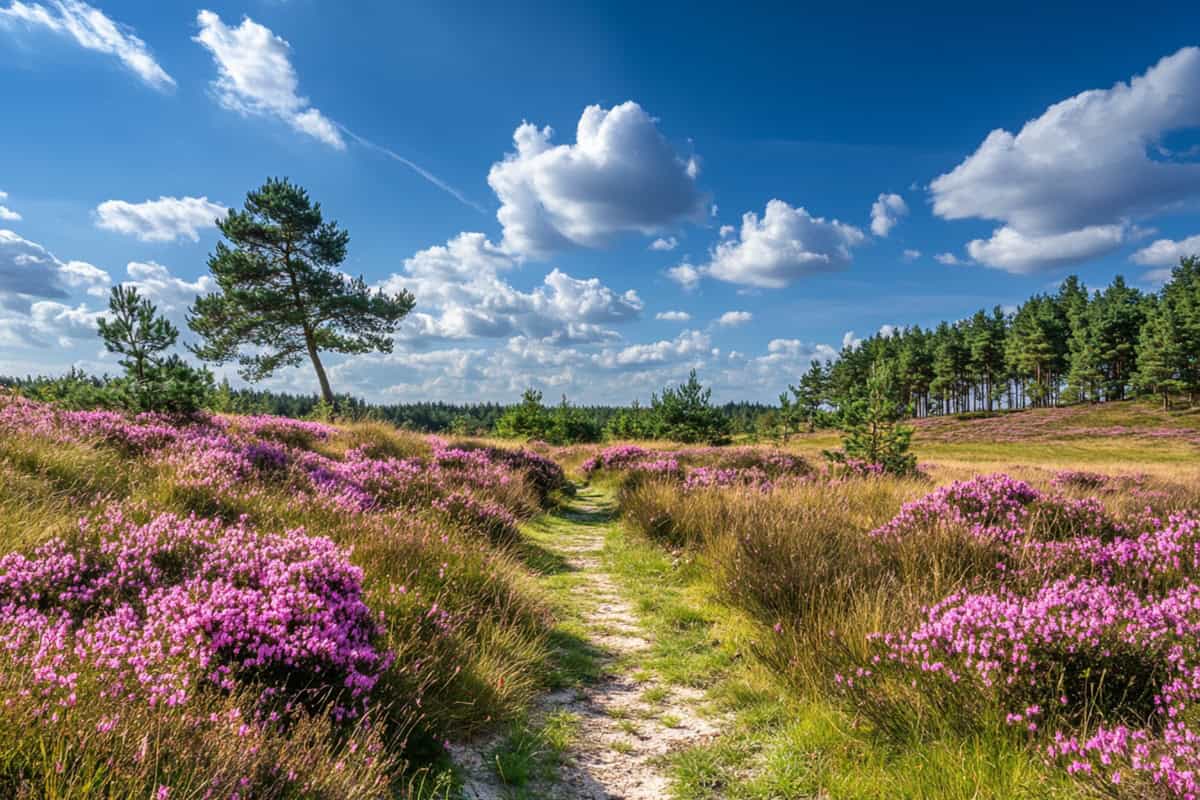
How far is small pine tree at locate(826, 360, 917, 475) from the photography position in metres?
14.2

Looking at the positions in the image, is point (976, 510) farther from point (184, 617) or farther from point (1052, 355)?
point (1052, 355)

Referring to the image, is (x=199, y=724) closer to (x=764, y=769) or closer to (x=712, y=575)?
(x=764, y=769)

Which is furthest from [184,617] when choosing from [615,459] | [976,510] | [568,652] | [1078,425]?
[1078,425]

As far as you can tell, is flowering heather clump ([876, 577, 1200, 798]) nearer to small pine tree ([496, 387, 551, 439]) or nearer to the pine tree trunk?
the pine tree trunk

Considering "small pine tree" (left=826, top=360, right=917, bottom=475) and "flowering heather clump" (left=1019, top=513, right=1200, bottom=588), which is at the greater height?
"small pine tree" (left=826, top=360, right=917, bottom=475)

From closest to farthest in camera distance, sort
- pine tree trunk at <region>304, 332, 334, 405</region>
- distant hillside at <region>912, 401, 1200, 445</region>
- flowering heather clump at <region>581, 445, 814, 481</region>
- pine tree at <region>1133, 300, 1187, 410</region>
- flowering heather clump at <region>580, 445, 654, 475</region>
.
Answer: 1. flowering heather clump at <region>581, 445, 814, 481</region>
2. flowering heather clump at <region>580, 445, 654, 475</region>
3. pine tree trunk at <region>304, 332, 334, 405</region>
4. distant hillside at <region>912, 401, 1200, 445</region>
5. pine tree at <region>1133, 300, 1187, 410</region>

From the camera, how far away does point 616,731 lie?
3.98 m

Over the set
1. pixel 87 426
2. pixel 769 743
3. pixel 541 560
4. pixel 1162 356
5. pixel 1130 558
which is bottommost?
pixel 541 560

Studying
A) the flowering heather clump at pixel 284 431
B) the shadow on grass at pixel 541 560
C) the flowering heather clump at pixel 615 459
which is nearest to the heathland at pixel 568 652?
the shadow on grass at pixel 541 560

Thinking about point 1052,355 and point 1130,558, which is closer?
point 1130,558

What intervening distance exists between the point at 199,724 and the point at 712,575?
584 cm

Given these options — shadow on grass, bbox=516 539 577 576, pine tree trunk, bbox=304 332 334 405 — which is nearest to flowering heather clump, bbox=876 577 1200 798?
shadow on grass, bbox=516 539 577 576

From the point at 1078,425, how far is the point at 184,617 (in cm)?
8152

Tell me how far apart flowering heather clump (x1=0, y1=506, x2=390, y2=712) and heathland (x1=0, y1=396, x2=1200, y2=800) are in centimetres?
2
